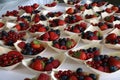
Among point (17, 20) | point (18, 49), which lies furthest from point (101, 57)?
point (17, 20)

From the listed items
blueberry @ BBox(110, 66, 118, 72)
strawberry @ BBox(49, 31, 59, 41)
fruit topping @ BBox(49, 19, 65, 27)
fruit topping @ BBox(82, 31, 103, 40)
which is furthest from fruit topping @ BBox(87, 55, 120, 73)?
fruit topping @ BBox(49, 19, 65, 27)

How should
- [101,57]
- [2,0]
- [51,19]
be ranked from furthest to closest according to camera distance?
[2,0], [51,19], [101,57]

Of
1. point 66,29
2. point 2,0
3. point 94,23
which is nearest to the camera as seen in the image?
point 66,29

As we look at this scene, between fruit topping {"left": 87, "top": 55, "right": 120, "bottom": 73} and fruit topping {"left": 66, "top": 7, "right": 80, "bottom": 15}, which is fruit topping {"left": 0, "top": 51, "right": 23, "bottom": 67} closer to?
fruit topping {"left": 87, "top": 55, "right": 120, "bottom": 73}

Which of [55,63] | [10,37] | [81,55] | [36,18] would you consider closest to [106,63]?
[81,55]

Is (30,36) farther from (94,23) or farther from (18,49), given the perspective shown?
(94,23)

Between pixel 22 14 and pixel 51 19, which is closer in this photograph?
pixel 51 19

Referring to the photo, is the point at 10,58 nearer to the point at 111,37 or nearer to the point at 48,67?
the point at 48,67
